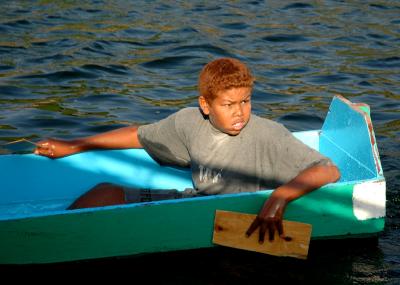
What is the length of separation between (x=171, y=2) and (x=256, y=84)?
370 centimetres

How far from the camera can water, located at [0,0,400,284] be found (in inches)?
190

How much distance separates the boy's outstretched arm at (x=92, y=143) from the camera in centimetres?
531

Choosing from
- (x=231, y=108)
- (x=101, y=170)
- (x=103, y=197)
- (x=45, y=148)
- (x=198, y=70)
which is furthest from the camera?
(x=198, y=70)

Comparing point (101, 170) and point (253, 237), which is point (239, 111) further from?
point (101, 170)

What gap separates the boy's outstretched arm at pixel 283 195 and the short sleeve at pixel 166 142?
809 millimetres

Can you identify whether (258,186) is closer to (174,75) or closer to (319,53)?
(174,75)

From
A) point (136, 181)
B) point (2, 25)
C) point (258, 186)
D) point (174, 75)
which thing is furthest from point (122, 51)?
point (258, 186)

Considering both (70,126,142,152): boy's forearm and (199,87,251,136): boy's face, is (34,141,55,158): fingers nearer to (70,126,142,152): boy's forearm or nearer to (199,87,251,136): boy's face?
(70,126,142,152): boy's forearm

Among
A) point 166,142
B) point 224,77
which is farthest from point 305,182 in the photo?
point 166,142

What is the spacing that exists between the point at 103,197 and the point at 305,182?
1.17 m

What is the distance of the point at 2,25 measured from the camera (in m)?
10.3

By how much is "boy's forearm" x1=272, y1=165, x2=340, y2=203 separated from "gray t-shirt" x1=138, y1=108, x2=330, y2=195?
0.06m

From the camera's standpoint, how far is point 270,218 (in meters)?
4.44

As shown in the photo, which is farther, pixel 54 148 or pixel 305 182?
pixel 54 148
